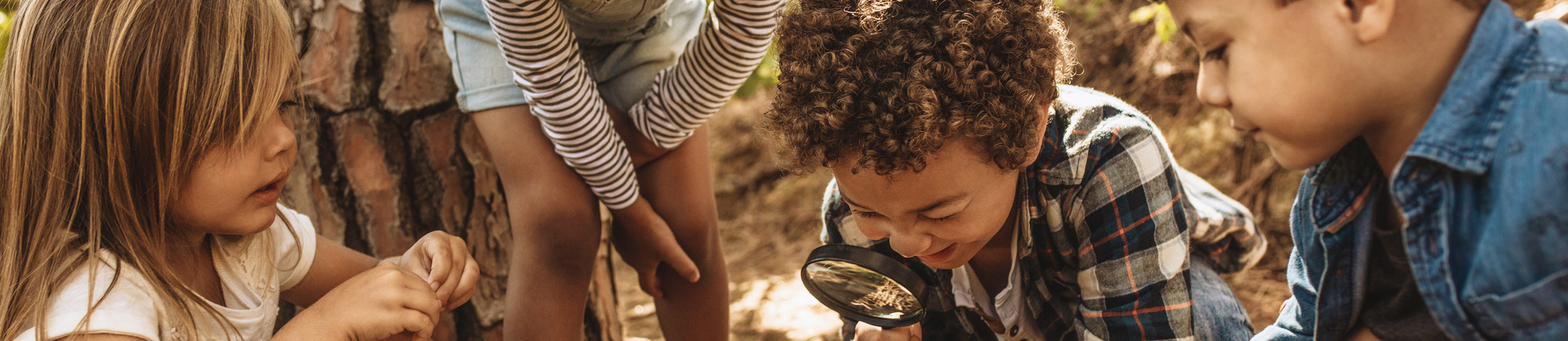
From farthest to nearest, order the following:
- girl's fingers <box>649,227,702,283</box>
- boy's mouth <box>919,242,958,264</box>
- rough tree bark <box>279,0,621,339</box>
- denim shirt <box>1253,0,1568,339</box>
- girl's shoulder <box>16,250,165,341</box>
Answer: rough tree bark <box>279,0,621,339</box>, girl's fingers <box>649,227,702,283</box>, boy's mouth <box>919,242,958,264</box>, girl's shoulder <box>16,250,165,341</box>, denim shirt <box>1253,0,1568,339</box>

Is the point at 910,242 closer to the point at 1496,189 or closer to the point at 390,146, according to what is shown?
the point at 1496,189

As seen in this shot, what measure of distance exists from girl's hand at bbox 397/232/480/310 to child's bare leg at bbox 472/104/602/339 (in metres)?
0.14

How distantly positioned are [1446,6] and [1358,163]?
23 cm

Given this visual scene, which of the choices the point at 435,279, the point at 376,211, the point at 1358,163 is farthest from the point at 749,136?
the point at 1358,163

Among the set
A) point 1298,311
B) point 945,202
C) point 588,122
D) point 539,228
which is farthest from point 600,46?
point 1298,311

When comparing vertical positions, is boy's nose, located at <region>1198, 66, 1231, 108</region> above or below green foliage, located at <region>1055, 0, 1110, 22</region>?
above

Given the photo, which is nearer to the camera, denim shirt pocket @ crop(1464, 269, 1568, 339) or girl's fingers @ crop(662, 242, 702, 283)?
denim shirt pocket @ crop(1464, 269, 1568, 339)

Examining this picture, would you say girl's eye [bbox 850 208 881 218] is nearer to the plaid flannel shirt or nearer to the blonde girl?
the plaid flannel shirt

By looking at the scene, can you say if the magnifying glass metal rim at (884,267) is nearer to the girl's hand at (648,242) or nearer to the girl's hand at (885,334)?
the girl's hand at (885,334)

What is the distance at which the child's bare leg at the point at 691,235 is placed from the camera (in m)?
1.89

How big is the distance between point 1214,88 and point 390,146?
175 cm

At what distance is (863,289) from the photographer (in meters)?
1.67

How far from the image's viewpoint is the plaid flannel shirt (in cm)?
144

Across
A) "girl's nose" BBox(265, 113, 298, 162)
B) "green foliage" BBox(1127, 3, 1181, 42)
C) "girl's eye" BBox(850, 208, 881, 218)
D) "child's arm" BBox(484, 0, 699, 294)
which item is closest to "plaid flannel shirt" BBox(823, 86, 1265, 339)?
"girl's eye" BBox(850, 208, 881, 218)
